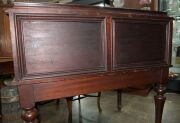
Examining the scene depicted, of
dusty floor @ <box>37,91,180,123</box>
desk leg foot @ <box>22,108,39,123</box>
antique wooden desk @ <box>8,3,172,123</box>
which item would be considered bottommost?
dusty floor @ <box>37,91,180,123</box>

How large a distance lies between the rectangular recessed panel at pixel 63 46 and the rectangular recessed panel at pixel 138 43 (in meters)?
0.13

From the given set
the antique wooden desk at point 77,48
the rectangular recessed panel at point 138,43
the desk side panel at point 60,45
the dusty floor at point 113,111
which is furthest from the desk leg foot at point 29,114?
the dusty floor at point 113,111

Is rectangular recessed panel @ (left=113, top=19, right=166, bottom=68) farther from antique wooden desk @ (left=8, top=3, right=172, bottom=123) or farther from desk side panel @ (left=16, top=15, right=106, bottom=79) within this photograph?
desk side panel @ (left=16, top=15, right=106, bottom=79)

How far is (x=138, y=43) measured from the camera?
4.32 ft

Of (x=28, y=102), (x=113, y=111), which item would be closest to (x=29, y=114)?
(x=28, y=102)

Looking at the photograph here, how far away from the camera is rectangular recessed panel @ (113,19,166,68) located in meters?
1.22

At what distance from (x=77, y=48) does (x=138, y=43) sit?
0.49 metres

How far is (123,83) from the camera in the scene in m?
1.33

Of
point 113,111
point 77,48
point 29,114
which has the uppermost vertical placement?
point 77,48

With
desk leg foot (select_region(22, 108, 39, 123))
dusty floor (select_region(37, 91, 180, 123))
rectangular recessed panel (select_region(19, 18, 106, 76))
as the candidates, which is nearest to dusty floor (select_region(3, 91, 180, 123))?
dusty floor (select_region(37, 91, 180, 123))

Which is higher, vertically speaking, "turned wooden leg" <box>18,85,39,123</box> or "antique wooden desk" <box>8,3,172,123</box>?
"antique wooden desk" <box>8,3,172,123</box>

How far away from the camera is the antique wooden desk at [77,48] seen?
97 centimetres

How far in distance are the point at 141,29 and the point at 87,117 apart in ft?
4.83

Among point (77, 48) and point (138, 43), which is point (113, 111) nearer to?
point (138, 43)
